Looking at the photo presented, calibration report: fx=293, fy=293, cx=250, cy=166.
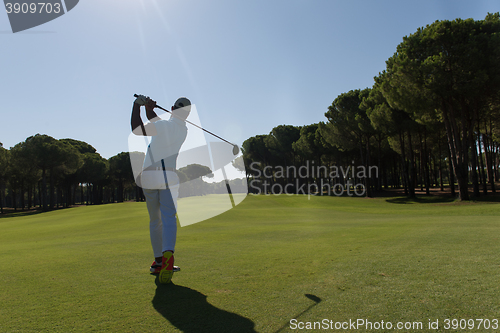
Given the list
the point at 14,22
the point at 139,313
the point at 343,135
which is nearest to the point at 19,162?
the point at 14,22

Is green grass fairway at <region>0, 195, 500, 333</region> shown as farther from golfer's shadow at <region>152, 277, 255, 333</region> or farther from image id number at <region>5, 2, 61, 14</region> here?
image id number at <region>5, 2, 61, 14</region>

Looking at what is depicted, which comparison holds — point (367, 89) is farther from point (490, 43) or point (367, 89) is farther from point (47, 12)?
point (47, 12)

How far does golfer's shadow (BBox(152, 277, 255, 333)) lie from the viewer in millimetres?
2168

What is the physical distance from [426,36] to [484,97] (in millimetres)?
7706

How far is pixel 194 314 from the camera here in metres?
2.44
